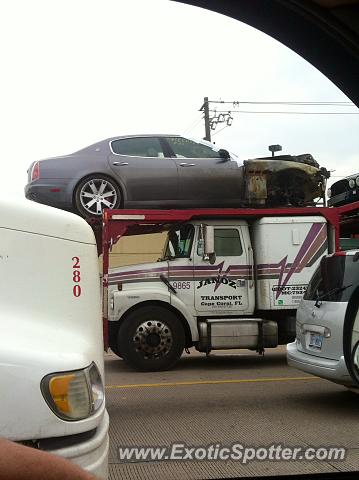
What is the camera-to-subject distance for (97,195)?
847 centimetres

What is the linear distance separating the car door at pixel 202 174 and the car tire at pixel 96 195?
102 cm

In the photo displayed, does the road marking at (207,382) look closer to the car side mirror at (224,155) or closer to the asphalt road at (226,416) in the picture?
the asphalt road at (226,416)

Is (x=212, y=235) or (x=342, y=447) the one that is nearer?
(x=342, y=447)

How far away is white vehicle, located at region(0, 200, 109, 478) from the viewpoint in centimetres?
217

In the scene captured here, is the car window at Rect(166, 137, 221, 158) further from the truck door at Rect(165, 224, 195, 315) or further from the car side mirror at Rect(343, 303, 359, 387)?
the car side mirror at Rect(343, 303, 359, 387)

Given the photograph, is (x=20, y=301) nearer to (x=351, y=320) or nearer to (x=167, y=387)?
(x=351, y=320)

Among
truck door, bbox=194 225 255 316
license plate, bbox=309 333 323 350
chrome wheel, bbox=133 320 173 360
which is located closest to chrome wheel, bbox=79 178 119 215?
truck door, bbox=194 225 255 316

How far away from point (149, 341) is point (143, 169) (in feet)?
8.65

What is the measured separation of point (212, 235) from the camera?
8.88 metres

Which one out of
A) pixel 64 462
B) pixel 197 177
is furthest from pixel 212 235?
pixel 64 462

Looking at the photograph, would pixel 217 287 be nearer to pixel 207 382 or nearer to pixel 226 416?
pixel 207 382

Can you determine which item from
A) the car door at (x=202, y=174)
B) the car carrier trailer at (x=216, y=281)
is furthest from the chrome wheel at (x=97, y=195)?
the car door at (x=202, y=174)

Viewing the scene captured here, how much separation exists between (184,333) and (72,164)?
312cm

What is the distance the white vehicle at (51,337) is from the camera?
85.3 inches
